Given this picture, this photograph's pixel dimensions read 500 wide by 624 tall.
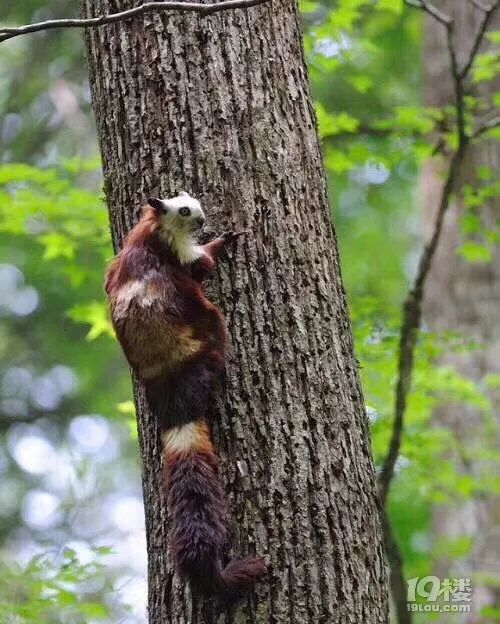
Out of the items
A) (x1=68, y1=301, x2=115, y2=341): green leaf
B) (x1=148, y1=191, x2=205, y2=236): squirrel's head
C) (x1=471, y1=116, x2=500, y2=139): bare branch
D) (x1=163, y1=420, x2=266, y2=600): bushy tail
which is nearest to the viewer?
(x1=163, y1=420, x2=266, y2=600): bushy tail

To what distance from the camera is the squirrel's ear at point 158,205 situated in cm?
274

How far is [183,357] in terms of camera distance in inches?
106

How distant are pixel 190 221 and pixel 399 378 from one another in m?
2.34

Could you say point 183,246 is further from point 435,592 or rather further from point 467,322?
point 467,322

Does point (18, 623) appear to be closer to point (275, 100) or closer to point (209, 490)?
point (209, 490)

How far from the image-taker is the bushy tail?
8.21ft

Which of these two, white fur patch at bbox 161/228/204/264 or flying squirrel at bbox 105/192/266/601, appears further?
white fur patch at bbox 161/228/204/264

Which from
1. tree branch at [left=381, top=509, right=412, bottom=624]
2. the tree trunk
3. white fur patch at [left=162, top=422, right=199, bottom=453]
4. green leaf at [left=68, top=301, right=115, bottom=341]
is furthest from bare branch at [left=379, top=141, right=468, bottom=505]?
white fur patch at [left=162, top=422, right=199, bottom=453]

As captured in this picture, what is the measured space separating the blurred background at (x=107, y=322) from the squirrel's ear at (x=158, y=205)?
244 centimetres

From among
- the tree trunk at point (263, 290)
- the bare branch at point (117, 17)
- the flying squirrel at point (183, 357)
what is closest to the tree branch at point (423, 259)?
the tree trunk at point (263, 290)

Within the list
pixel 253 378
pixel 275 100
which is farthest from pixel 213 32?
pixel 253 378

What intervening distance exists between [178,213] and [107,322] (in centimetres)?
276

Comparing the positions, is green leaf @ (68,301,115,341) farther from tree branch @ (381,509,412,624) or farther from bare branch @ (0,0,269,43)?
bare branch @ (0,0,269,43)

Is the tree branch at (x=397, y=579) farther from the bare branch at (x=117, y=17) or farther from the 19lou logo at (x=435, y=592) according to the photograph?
the bare branch at (x=117, y=17)
